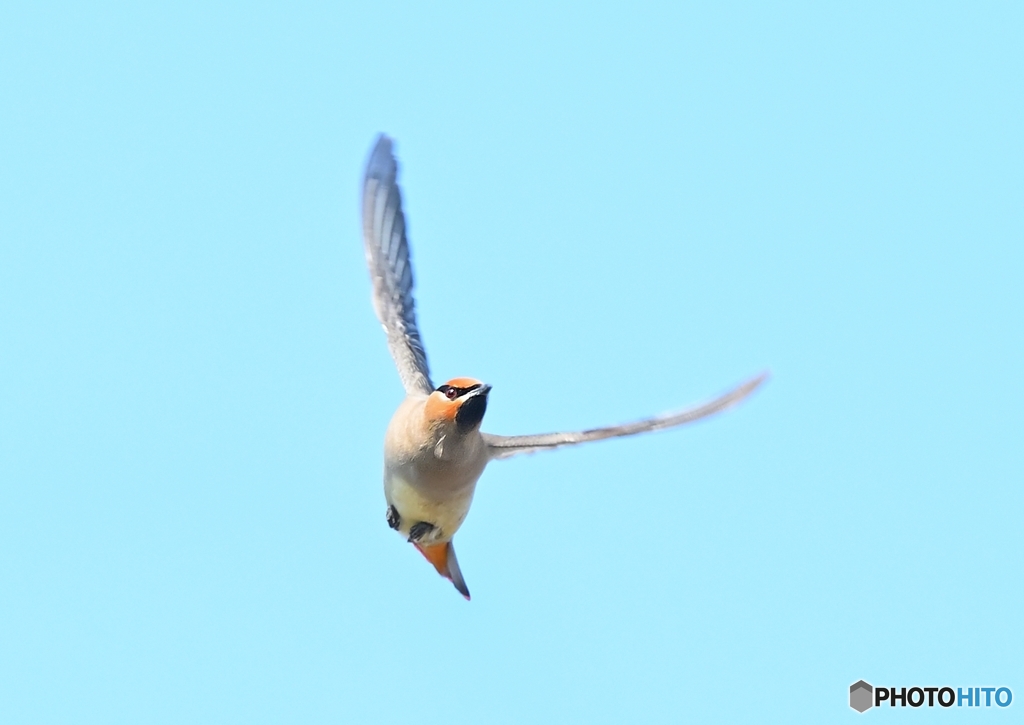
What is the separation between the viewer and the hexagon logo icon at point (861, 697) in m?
18.3

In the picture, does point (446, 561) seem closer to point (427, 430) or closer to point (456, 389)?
point (427, 430)

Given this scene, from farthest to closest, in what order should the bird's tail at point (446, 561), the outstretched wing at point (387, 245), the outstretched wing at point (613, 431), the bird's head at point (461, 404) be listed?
the outstretched wing at point (387, 245), the bird's tail at point (446, 561), the outstretched wing at point (613, 431), the bird's head at point (461, 404)

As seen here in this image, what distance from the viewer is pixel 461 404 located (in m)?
14.6

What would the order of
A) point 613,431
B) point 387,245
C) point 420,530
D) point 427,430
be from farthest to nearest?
point 387,245
point 420,530
point 613,431
point 427,430

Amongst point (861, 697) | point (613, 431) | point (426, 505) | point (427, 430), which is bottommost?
point (861, 697)

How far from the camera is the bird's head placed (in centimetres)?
1460

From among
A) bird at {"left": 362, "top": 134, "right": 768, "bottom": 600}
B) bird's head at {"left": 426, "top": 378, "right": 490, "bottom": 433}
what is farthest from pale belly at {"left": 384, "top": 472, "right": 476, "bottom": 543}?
bird's head at {"left": 426, "top": 378, "right": 490, "bottom": 433}

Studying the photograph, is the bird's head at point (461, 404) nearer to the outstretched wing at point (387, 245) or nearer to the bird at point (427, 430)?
the bird at point (427, 430)

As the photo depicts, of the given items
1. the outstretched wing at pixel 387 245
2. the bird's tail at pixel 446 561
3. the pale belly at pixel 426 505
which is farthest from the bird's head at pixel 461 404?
the outstretched wing at pixel 387 245

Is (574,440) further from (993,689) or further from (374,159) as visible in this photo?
(993,689)

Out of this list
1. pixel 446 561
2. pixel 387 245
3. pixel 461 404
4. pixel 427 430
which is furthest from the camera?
pixel 387 245

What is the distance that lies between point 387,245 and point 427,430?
330cm

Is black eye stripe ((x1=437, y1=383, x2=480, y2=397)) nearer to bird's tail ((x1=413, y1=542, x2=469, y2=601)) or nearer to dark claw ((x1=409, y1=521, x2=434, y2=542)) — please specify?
dark claw ((x1=409, y1=521, x2=434, y2=542))

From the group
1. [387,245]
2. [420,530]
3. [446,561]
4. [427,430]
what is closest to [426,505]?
[420,530]
